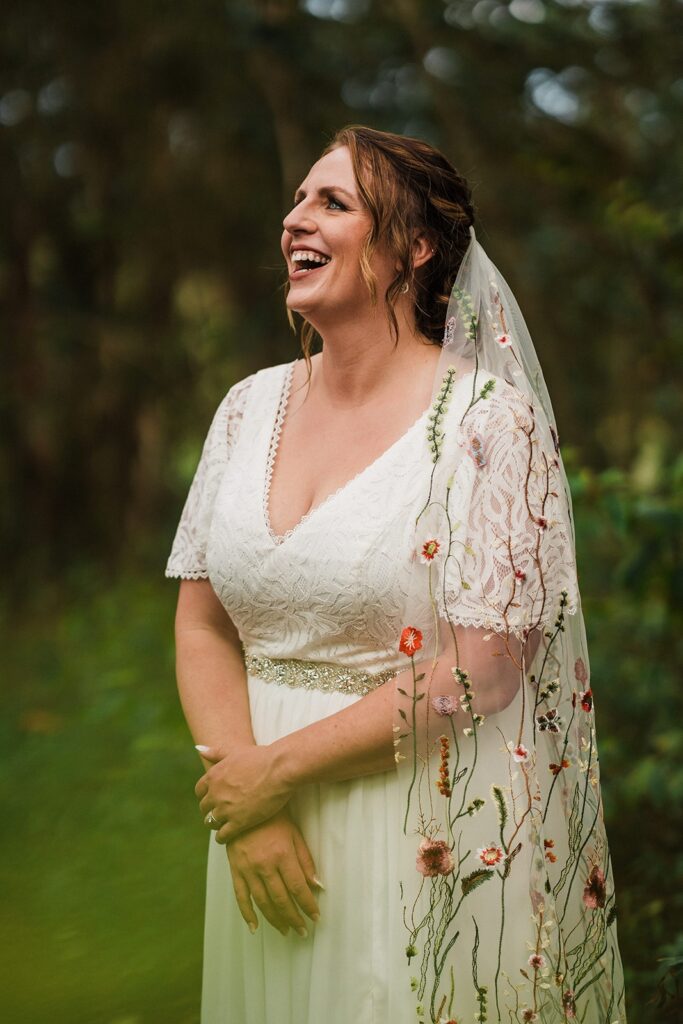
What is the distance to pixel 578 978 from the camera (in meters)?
1.86

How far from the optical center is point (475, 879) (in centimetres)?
178

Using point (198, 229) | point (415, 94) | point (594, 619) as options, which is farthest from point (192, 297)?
point (594, 619)

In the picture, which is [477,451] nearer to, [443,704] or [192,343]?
[443,704]

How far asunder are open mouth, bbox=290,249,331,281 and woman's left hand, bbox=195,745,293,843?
33.4 inches

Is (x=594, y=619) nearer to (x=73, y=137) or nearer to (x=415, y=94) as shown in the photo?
(x=415, y=94)

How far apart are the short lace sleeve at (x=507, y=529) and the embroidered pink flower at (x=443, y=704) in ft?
0.41

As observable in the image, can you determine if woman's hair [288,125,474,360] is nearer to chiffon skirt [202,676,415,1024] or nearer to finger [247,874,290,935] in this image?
chiffon skirt [202,676,415,1024]

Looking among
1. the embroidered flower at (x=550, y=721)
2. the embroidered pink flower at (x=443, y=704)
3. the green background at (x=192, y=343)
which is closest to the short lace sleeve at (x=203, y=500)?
the embroidered pink flower at (x=443, y=704)

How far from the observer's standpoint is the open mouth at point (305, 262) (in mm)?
2004

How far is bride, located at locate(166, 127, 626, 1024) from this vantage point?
1.79m

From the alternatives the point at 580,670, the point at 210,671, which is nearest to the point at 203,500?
the point at 210,671

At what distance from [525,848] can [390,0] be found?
5.10 m

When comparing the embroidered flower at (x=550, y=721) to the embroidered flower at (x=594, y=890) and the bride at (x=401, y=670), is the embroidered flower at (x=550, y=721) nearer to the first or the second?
the bride at (x=401, y=670)

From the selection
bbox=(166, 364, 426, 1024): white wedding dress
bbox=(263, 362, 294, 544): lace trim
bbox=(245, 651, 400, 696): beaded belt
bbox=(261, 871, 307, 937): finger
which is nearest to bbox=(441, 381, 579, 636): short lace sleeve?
bbox=(166, 364, 426, 1024): white wedding dress
